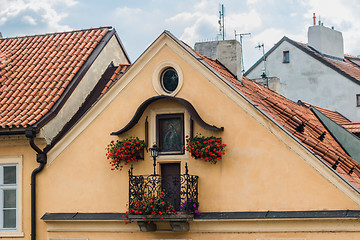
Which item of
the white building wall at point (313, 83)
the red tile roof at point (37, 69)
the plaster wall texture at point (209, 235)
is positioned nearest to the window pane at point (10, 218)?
the plaster wall texture at point (209, 235)

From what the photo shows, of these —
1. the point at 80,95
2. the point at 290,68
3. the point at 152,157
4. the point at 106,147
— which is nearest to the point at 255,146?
the point at 152,157

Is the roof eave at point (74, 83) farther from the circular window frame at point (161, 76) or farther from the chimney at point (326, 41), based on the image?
the chimney at point (326, 41)

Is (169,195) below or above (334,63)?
below

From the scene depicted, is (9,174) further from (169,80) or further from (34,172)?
(169,80)

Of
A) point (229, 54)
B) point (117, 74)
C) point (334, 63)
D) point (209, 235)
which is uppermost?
point (334, 63)

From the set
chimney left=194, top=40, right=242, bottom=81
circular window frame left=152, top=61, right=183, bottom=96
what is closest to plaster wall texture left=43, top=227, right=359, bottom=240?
circular window frame left=152, top=61, right=183, bottom=96

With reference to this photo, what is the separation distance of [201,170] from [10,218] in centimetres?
512

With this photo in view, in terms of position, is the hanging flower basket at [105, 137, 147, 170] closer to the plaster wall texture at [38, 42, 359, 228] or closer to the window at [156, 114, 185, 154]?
the plaster wall texture at [38, 42, 359, 228]

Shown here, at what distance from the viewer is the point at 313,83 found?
101 feet

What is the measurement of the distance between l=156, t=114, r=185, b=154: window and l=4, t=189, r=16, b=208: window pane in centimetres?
404

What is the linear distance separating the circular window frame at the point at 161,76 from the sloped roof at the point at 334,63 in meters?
15.3

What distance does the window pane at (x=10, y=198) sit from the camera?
17594mm

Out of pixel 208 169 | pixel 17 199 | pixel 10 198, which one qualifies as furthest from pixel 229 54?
pixel 10 198

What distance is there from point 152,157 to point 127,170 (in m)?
0.74
